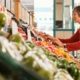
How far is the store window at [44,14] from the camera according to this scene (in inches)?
503

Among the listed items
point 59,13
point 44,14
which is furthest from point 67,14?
point 44,14

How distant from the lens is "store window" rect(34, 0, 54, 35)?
41.9ft

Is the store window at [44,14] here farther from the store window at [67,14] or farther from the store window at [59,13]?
the store window at [67,14]

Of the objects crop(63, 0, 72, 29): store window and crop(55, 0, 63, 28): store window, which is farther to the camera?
crop(55, 0, 63, 28): store window

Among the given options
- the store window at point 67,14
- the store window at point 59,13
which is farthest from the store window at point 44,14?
the store window at point 67,14

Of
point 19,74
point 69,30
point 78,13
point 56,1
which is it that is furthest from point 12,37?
point 56,1

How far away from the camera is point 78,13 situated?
4.44 metres

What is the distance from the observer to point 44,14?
525 inches

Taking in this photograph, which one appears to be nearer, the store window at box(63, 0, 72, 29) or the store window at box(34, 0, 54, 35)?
the store window at box(63, 0, 72, 29)

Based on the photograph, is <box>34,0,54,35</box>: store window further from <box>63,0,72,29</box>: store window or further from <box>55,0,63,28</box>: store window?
<box>63,0,72,29</box>: store window

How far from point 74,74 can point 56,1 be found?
467 inches

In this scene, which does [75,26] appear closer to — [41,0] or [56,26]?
[56,26]

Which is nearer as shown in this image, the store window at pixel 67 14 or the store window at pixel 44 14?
the store window at pixel 67 14

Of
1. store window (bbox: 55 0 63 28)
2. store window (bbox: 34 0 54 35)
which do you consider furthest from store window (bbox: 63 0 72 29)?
store window (bbox: 34 0 54 35)
